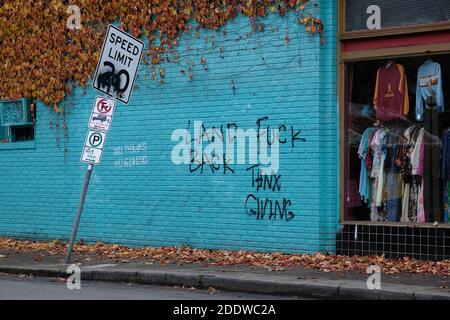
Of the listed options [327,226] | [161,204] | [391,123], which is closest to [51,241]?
[161,204]

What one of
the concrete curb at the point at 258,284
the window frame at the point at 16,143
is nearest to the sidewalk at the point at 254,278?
the concrete curb at the point at 258,284

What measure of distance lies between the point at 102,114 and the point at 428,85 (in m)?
5.30

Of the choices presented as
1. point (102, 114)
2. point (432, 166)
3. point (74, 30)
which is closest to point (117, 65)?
point (102, 114)

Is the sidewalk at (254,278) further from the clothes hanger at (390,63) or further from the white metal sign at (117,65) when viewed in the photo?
the clothes hanger at (390,63)

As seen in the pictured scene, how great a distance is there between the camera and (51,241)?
1716 centimetres

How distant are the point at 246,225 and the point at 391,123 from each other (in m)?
3.03

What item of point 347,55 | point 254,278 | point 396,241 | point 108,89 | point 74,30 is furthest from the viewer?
point 74,30

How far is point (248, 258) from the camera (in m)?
13.5

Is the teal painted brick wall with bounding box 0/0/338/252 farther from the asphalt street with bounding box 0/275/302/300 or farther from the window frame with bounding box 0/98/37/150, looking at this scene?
the asphalt street with bounding box 0/275/302/300

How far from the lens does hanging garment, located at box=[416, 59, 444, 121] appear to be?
12820 mm

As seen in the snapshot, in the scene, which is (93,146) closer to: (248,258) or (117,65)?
(117,65)

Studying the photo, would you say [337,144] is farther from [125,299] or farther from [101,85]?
[125,299]

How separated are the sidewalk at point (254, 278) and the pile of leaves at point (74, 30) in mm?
4370

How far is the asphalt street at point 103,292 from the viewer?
34.0 feet
